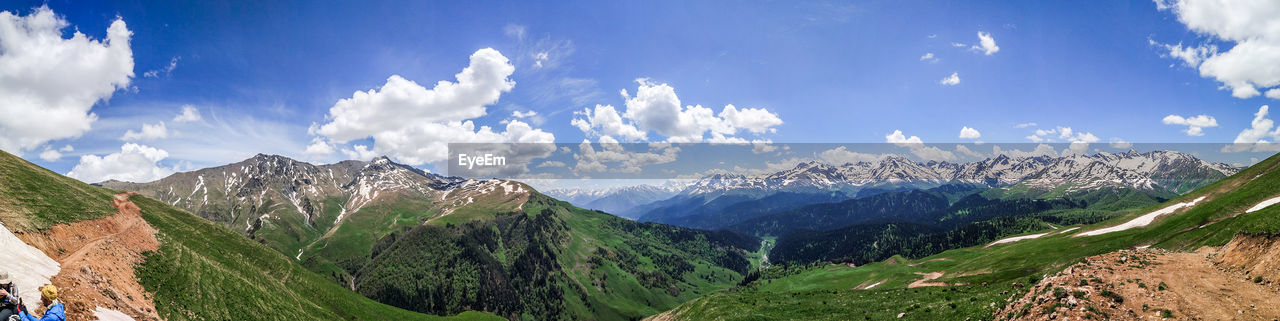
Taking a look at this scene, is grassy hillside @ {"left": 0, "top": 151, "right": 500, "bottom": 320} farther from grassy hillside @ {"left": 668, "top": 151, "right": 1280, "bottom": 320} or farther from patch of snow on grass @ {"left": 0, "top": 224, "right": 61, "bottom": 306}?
grassy hillside @ {"left": 668, "top": 151, "right": 1280, "bottom": 320}

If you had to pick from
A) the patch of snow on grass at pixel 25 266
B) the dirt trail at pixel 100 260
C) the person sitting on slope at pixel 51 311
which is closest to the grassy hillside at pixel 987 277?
the person sitting on slope at pixel 51 311

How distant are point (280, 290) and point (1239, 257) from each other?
483 ft

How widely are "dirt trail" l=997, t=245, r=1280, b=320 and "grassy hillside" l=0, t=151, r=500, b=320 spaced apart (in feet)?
300

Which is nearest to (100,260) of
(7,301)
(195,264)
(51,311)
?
(195,264)

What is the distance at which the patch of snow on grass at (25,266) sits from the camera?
33594 mm

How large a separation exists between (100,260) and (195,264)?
93.5 feet

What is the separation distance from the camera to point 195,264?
77062 mm

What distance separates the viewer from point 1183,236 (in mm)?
66312

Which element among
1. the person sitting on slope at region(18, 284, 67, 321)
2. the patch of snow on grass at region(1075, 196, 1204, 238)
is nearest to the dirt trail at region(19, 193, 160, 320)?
the person sitting on slope at region(18, 284, 67, 321)

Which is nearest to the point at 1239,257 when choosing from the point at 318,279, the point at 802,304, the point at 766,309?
the point at 802,304

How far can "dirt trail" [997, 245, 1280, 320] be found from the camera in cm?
1969

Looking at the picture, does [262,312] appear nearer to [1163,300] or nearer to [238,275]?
[238,275]

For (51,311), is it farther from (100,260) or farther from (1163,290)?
(100,260)

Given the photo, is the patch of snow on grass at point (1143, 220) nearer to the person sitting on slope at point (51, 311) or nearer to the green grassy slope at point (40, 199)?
the person sitting on slope at point (51, 311)
